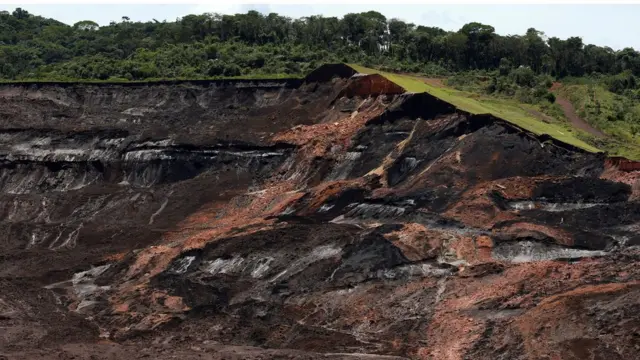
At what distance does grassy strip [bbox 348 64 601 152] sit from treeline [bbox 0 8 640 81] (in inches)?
537

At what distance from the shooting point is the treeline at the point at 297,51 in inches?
3059

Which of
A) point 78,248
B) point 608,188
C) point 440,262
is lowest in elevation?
point 78,248

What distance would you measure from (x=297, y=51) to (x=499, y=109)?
88.4 ft

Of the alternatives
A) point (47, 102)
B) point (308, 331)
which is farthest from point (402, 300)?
point (47, 102)

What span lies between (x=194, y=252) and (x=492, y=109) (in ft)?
77.6

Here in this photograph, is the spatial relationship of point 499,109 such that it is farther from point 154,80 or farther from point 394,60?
point 154,80

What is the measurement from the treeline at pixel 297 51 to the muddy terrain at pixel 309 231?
9451 mm

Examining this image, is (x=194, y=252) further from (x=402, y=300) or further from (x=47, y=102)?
(x=47, y=102)

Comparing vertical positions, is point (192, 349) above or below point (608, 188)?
below

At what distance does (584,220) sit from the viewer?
40.5 metres

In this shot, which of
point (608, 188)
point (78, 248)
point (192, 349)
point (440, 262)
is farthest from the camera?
point (78, 248)

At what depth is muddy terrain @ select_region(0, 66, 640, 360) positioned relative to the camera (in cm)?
3262

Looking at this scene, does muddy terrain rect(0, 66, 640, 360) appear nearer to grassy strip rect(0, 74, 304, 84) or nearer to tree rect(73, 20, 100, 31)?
grassy strip rect(0, 74, 304, 84)

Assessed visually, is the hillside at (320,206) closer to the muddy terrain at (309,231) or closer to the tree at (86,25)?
the muddy terrain at (309,231)
